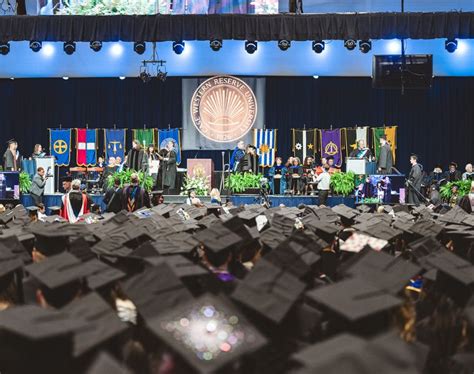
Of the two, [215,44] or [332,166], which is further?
[332,166]

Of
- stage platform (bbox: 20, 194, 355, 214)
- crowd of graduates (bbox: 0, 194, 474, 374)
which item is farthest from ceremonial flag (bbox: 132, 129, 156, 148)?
crowd of graduates (bbox: 0, 194, 474, 374)

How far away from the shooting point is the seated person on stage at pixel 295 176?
19.2 meters

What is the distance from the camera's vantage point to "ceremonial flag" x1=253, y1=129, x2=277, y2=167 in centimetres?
2134

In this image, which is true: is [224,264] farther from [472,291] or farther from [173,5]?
Result: [173,5]

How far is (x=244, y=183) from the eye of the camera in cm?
1688

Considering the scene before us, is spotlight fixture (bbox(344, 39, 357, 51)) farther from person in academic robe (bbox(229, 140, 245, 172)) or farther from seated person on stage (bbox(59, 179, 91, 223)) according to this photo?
seated person on stage (bbox(59, 179, 91, 223))

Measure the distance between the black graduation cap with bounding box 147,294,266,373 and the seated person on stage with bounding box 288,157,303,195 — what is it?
16.8m

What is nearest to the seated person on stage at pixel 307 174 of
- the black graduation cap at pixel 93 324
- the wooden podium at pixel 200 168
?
the wooden podium at pixel 200 168

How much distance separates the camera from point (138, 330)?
2668 mm

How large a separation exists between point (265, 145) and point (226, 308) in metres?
19.3

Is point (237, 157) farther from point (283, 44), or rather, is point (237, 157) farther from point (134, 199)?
point (134, 199)

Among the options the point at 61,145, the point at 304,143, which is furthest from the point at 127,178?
the point at 304,143

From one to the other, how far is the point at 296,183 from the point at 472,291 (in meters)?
16.5

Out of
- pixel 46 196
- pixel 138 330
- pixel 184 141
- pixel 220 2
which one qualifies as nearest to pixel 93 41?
pixel 220 2
